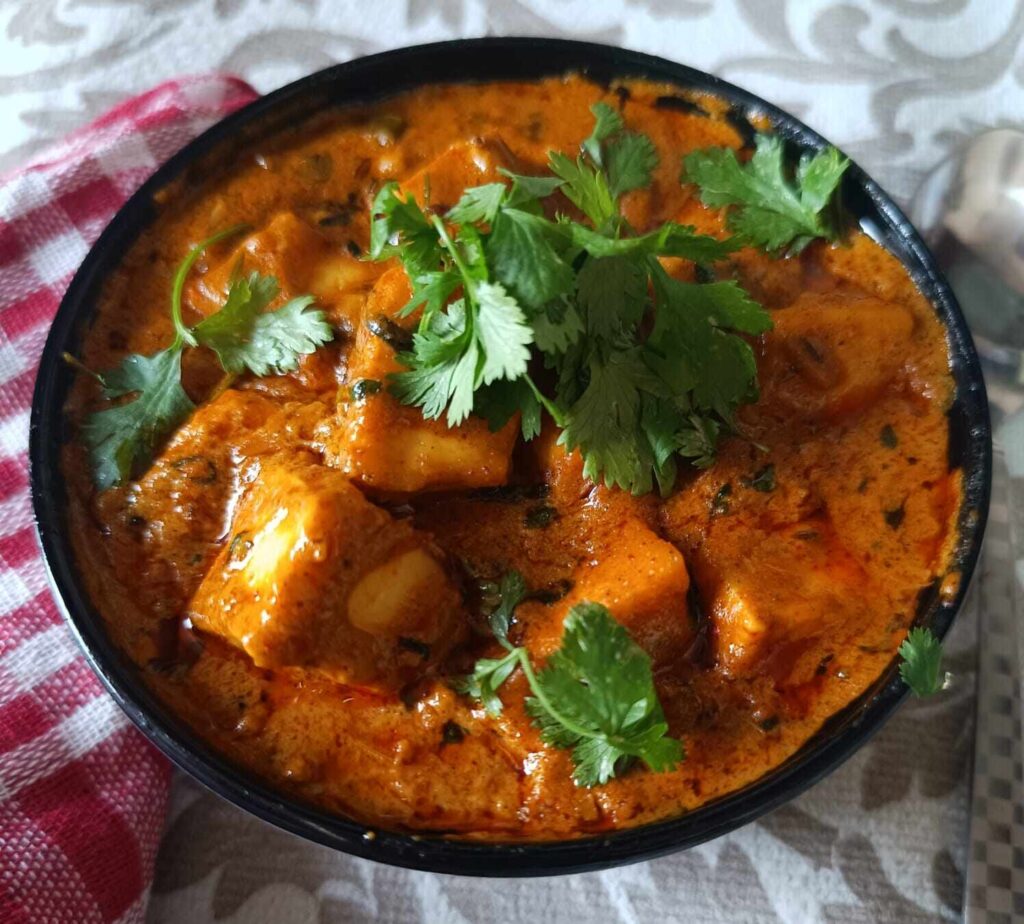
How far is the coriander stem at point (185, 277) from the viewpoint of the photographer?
5.95 ft

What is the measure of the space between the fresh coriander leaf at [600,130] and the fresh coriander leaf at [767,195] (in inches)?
6.1

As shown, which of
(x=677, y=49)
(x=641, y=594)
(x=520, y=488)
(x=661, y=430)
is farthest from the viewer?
(x=677, y=49)

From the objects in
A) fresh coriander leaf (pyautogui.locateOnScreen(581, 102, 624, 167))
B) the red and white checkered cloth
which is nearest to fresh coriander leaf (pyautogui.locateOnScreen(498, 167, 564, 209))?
fresh coriander leaf (pyautogui.locateOnScreen(581, 102, 624, 167))

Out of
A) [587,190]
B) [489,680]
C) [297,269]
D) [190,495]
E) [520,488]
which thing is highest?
[587,190]

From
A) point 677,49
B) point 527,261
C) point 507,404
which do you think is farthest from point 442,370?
point 677,49

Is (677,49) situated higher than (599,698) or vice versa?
(677,49)

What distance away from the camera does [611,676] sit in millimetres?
1476

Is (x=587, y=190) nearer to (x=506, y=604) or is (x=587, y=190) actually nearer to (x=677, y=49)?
(x=506, y=604)

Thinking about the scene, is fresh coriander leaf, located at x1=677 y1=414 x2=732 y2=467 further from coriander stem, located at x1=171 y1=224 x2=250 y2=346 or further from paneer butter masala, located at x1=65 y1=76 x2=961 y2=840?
coriander stem, located at x1=171 y1=224 x2=250 y2=346

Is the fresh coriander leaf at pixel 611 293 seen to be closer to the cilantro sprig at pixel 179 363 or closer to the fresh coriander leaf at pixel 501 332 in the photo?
the fresh coriander leaf at pixel 501 332

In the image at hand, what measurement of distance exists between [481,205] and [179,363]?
25.0 inches

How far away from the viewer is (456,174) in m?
1.94

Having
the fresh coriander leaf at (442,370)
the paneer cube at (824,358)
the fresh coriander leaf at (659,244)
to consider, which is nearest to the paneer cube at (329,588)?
the fresh coriander leaf at (442,370)

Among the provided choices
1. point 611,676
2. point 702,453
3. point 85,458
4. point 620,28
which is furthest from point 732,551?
point 620,28
